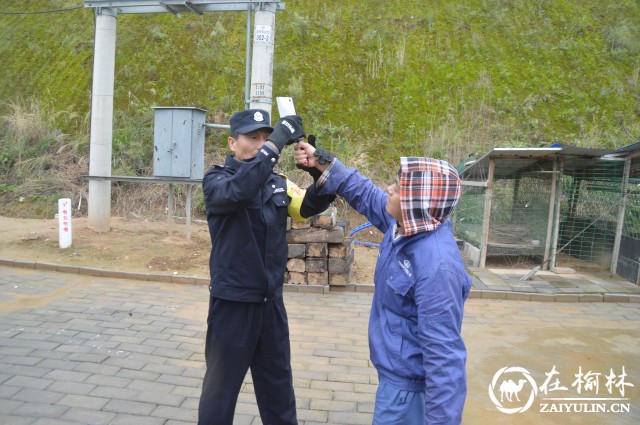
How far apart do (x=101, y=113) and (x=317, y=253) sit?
16.9 ft

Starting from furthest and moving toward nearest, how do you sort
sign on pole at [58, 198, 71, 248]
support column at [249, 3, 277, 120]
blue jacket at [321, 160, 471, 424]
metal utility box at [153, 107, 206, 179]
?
metal utility box at [153, 107, 206, 179] → sign on pole at [58, 198, 71, 248] → support column at [249, 3, 277, 120] → blue jacket at [321, 160, 471, 424]

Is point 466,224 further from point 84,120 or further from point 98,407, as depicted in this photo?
point 84,120

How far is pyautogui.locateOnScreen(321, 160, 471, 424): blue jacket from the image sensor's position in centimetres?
190

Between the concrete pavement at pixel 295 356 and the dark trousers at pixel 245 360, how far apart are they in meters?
0.74

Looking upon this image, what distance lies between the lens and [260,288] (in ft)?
9.24

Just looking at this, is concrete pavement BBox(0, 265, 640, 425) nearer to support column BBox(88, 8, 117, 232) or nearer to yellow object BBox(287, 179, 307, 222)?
yellow object BBox(287, 179, 307, 222)

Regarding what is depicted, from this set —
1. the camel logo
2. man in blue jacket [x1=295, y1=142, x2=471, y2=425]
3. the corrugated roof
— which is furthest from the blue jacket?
the corrugated roof

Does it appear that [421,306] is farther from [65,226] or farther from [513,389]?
[65,226]

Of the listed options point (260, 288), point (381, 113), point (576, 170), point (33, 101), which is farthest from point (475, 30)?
point (260, 288)

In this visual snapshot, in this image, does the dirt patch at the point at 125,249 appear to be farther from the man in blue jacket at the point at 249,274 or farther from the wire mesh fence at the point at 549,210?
the man in blue jacket at the point at 249,274

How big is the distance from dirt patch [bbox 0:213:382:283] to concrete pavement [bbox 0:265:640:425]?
0.64 m

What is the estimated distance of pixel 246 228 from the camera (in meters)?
2.83

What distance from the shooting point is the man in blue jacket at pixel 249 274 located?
2721 mm

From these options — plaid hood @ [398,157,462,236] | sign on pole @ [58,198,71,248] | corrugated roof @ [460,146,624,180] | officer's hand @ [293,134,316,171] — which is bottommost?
sign on pole @ [58,198,71,248]
